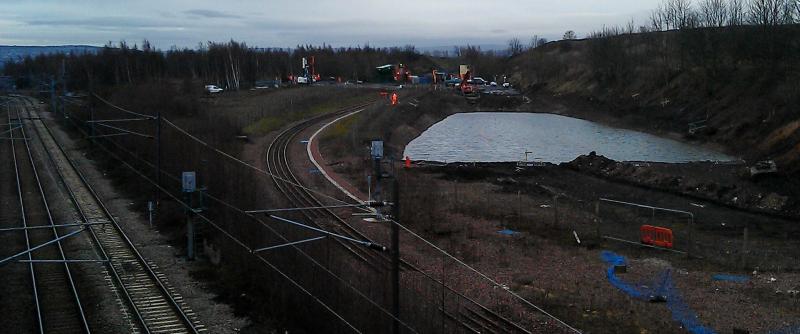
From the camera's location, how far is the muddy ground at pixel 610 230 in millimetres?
13539

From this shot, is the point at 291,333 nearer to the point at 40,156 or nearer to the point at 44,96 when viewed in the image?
the point at 40,156

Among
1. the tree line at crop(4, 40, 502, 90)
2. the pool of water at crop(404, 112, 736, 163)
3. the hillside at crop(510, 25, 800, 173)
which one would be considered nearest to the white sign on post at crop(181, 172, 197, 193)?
the pool of water at crop(404, 112, 736, 163)

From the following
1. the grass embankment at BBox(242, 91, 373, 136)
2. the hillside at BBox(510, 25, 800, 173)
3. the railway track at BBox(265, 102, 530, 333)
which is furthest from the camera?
the grass embankment at BBox(242, 91, 373, 136)

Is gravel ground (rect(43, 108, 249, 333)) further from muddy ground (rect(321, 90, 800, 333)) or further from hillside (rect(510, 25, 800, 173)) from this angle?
hillside (rect(510, 25, 800, 173))

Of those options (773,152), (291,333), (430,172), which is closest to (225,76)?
(430,172)

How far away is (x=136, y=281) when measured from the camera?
15008 millimetres

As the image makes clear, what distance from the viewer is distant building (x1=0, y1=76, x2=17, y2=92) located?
246 ft

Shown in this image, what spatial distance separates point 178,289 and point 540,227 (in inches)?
410

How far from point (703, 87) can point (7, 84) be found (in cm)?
7209

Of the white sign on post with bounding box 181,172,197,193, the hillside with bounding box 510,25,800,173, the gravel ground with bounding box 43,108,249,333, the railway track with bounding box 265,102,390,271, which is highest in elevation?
the hillside with bounding box 510,25,800,173

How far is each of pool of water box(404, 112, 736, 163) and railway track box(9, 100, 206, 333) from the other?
19200mm

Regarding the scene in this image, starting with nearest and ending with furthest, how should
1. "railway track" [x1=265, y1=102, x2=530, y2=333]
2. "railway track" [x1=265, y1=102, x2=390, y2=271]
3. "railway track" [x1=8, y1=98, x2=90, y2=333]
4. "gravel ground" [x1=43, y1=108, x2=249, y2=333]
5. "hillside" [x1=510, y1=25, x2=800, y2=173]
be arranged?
"railway track" [x1=265, y1=102, x2=530, y2=333] < "railway track" [x1=8, y1=98, x2=90, y2=333] < "gravel ground" [x1=43, y1=108, x2=249, y2=333] < "railway track" [x1=265, y1=102, x2=390, y2=271] < "hillside" [x1=510, y1=25, x2=800, y2=173]

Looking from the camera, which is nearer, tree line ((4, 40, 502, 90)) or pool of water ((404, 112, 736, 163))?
pool of water ((404, 112, 736, 163))

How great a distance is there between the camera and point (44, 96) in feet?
248
